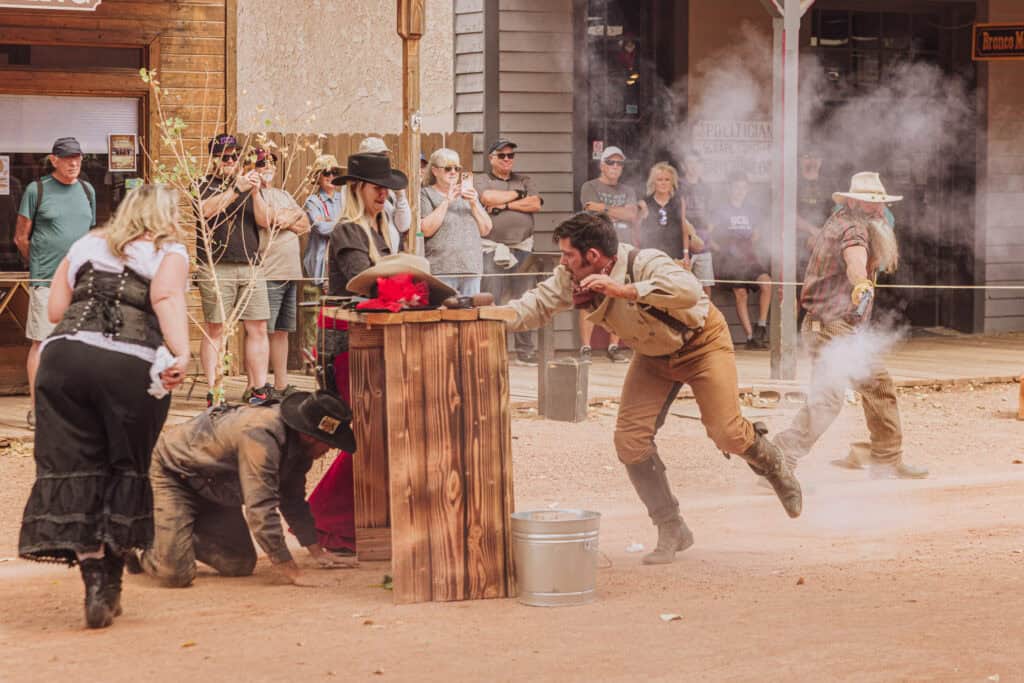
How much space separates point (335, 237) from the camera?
7.58 m

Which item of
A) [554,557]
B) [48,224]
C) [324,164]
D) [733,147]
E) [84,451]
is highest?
[733,147]

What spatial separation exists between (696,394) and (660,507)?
1.81 feet

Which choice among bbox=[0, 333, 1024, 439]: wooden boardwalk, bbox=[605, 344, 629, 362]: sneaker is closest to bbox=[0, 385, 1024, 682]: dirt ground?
bbox=[0, 333, 1024, 439]: wooden boardwalk

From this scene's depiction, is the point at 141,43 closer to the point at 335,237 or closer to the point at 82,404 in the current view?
the point at 335,237

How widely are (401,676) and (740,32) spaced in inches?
477

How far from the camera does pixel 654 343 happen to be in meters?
7.42

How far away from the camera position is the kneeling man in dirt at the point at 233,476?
268 inches

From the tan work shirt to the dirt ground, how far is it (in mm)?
1076

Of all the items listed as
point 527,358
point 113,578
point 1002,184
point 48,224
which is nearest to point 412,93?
point 48,224

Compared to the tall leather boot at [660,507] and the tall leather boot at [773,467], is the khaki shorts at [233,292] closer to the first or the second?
the tall leather boot at [660,507]

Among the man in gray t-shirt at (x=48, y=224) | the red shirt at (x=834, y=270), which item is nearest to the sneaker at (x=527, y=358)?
the man in gray t-shirt at (x=48, y=224)

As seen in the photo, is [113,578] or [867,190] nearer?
[113,578]

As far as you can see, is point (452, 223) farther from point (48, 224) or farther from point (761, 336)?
point (761, 336)

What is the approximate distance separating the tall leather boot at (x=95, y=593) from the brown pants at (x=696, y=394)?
2462mm
